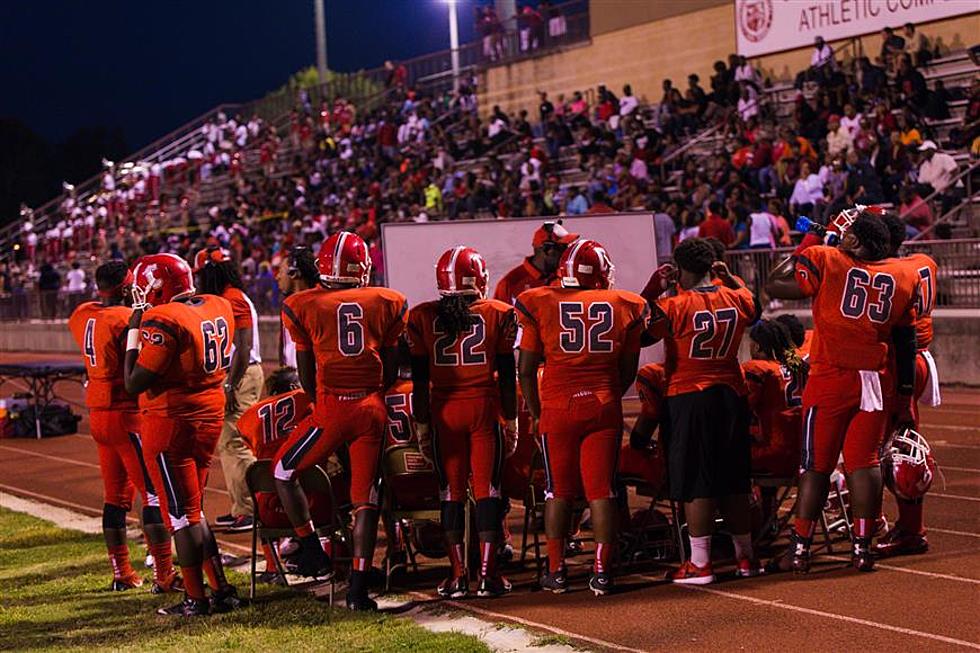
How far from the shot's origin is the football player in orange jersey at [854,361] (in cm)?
742

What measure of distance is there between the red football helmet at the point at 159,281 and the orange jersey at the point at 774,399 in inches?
131

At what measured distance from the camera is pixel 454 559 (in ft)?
24.7

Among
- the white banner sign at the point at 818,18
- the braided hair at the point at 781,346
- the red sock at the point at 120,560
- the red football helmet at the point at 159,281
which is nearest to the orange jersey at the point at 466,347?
the red football helmet at the point at 159,281

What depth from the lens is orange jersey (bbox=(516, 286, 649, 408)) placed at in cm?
725

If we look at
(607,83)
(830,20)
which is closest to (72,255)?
(607,83)

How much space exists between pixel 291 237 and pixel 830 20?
42.1 feet

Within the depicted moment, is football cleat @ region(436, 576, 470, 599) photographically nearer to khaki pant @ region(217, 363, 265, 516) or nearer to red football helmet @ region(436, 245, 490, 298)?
red football helmet @ region(436, 245, 490, 298)

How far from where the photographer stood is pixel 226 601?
745 cm

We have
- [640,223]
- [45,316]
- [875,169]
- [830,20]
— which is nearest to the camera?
[640,223]

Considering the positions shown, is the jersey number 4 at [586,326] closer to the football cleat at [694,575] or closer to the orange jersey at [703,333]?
the orange jersey at [703,333]

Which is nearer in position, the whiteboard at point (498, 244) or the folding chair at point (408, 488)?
the folding chair at point (408, 488)

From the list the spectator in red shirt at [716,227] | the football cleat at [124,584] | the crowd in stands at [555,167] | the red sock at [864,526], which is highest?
the crowd in stands at [555,167]

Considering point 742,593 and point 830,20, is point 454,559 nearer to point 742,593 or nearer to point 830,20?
point 742,593

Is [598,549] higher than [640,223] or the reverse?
the reverse
